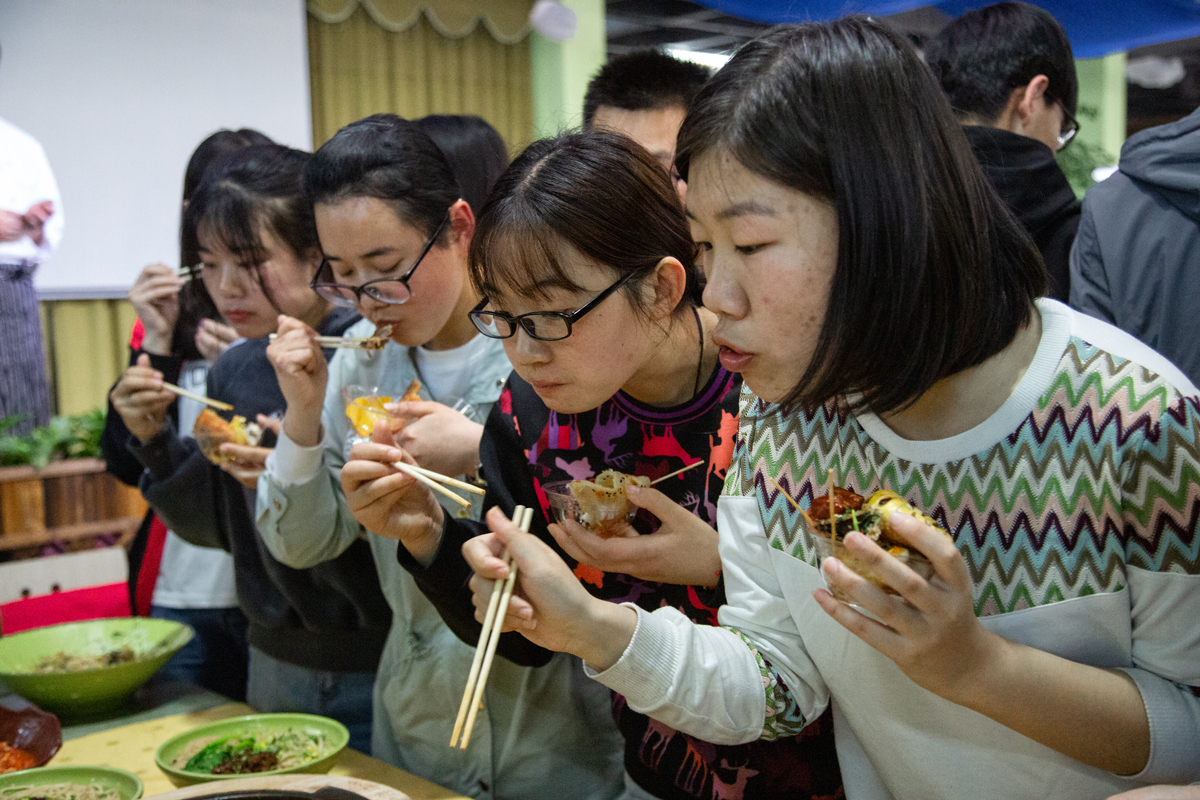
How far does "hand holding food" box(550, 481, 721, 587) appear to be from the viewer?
55.4 inches

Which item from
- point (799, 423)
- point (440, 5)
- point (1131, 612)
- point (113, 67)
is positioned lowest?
point (1131, 612)

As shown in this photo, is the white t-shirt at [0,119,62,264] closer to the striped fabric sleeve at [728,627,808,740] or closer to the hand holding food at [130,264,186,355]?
the hand holding food at [130,264,186,355]

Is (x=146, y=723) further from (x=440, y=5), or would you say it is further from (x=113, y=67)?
(x=440, y=5)

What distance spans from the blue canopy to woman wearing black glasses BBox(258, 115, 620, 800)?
2.50 m

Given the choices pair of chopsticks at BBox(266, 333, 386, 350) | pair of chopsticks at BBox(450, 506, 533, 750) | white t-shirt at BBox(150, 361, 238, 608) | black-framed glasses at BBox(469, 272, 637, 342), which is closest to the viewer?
pair of chopsticks at BBox(450, 506, 533, 750)

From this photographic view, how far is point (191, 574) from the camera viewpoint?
2840 millimetres

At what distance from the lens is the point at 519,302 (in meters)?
1.43

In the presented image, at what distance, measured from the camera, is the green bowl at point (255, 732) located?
159cm

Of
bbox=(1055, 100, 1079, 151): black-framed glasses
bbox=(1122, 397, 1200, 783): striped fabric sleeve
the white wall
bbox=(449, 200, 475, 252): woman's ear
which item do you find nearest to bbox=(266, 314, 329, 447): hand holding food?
bbox=(449, 200, 475, 252): woman's ear

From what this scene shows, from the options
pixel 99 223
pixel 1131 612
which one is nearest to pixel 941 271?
pixel 1131 612

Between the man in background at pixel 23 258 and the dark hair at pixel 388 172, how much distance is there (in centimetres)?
452

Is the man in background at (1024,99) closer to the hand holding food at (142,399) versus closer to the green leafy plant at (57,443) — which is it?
the hand holding food at (142,399)

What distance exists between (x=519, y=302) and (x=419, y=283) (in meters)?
0.54

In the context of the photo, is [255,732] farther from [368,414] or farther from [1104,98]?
[1104,98]
